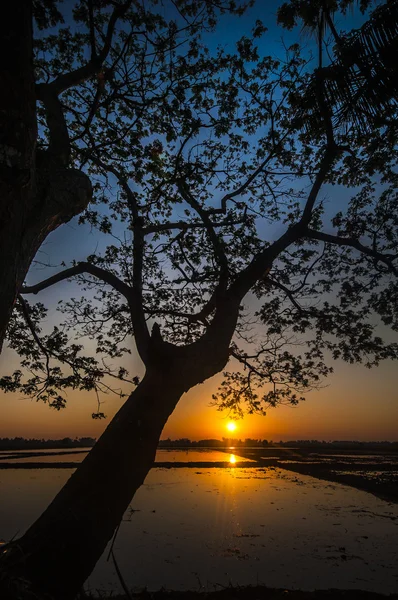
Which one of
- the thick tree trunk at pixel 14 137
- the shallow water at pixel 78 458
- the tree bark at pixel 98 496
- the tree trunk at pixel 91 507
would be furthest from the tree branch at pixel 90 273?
the shallow water at pixel 78 458

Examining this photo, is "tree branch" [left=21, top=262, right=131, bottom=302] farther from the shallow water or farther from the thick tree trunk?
the shallow water

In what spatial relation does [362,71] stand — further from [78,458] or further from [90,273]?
[78,458]

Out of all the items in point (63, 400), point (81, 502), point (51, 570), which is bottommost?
point (51, 570)

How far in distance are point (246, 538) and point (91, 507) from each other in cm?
637

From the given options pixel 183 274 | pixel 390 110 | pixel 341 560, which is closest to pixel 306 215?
pixel 390 110

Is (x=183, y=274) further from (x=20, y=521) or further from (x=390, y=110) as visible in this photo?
(x=20, y=521)

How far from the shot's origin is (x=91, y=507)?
3324mm

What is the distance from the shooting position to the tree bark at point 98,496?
A: 285 cm

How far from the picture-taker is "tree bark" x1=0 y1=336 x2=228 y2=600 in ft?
9.36

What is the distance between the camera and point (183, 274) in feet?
27.0

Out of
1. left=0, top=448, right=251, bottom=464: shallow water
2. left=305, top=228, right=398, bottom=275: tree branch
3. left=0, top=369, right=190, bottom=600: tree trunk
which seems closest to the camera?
left=0, top=369, right=190, bottom=600: tree trunk

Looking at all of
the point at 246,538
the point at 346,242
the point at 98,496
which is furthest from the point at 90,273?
the point at 246,538

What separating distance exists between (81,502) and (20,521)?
8.50 metres

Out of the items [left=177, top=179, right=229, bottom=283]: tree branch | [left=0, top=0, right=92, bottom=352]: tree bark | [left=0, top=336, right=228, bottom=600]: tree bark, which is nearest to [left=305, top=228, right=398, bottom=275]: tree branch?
[left=177, top=179, right=229, bottom=283]: tree branch
